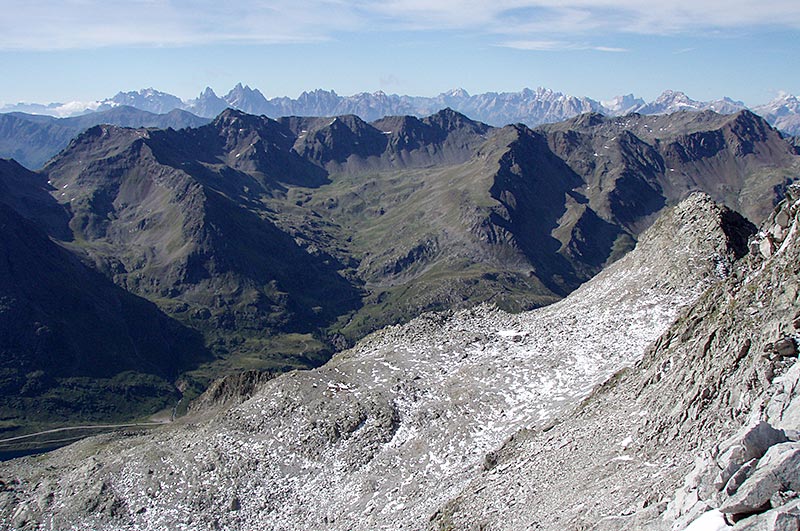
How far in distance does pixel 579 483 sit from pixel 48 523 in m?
56.6

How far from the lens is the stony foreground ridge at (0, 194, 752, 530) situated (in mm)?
58031

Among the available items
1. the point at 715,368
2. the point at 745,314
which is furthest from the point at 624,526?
the point at 745,314

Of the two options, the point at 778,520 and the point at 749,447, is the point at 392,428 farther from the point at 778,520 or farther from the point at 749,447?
the point at 778,520

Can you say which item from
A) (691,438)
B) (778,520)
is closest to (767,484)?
(778,520)

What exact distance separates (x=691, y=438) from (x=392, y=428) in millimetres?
35579

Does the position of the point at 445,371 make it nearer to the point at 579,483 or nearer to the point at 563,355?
the point at 563,355

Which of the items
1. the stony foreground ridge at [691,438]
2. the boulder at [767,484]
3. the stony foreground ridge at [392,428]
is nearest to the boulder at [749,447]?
the stony foreground ridge at [691,438]

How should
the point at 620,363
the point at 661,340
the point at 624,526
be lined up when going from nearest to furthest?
the point at 624,526 → the point at 661,340 → the point at 620,363

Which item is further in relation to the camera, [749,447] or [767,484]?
[749,447]

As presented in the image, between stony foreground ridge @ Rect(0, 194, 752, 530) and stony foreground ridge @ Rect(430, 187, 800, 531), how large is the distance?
12.0 feet

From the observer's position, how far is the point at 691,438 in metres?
35.5

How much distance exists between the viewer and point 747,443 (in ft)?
73.7

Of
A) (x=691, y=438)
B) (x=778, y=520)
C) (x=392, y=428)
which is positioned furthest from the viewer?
(x=392, y=428)

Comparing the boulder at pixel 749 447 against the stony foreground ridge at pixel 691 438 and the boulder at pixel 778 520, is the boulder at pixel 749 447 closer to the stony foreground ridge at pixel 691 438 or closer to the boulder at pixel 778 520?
the stony foreground ridge at pixel 691 438
